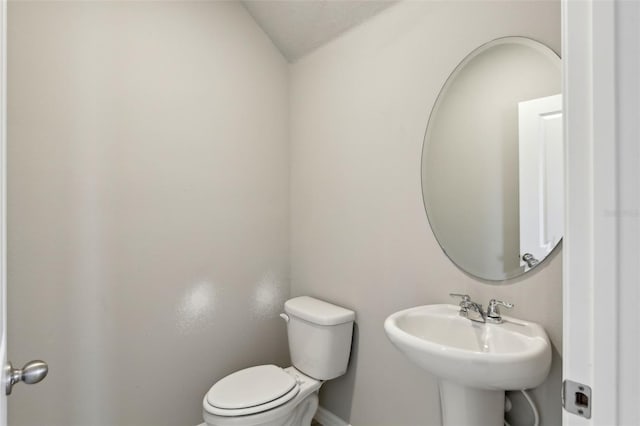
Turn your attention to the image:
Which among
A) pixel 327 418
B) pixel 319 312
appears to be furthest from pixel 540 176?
pixel 327 418

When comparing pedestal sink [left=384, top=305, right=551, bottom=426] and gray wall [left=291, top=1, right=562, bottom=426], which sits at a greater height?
gray wall [left=291, top=1, right=562, bottom=426]

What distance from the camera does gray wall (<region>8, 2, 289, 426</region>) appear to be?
140 cm

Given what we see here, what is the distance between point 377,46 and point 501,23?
1.89 feet

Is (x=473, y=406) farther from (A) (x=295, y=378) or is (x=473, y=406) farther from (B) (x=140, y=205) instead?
(B) (x=140, y=205)

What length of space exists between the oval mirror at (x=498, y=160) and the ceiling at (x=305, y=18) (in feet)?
2.08

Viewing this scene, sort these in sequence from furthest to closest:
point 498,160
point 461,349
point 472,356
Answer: point 498,160, point 461,349, point 472,356

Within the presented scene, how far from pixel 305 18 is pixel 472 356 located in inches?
69.8

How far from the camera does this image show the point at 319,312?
1764mm

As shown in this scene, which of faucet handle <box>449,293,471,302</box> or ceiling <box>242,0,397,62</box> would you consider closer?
faucet handle <box>449,293,471,302</box>

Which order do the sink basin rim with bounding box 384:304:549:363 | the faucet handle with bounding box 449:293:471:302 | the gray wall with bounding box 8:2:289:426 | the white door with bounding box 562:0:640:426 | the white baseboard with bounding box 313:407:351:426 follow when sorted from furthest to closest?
the white baseboard with bounding box 313:407:351:426, the gray wall with bounding box 8:2:289:426, the faucet handle with bounding box 449:293:471:302, the sink basin rim with bounding box 384:304:549:363, the white door with bounding box 562:0:640:426

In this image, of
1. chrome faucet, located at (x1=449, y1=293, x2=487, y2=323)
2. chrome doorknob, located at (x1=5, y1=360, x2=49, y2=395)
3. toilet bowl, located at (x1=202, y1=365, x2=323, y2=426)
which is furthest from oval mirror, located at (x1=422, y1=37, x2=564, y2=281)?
chrome doorknob, located at (x1=5, y1=360, x2=49, y2=395)

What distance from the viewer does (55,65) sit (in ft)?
4.71

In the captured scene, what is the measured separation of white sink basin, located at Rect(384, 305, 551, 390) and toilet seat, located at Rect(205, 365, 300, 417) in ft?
2.24

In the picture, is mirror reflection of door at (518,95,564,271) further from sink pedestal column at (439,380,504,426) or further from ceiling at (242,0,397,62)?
ceiling at (242,0,397,62)
